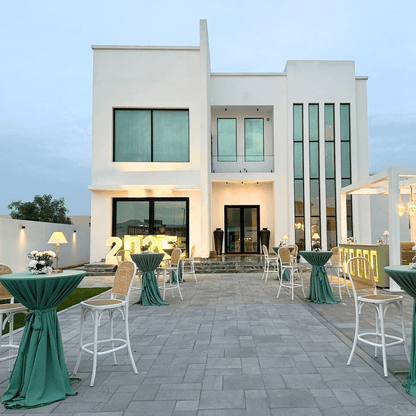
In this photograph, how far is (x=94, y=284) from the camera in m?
9.37

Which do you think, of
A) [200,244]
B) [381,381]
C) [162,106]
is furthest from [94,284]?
[381,381]

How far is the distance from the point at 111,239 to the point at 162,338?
832cm

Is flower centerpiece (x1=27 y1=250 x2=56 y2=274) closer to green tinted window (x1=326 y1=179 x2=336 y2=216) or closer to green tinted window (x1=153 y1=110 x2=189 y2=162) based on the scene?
green tinted window (x1=153 y1=110 x2=189 y2=162)

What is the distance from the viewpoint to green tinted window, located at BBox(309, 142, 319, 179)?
14.3m

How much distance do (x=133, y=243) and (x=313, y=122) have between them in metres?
8.74

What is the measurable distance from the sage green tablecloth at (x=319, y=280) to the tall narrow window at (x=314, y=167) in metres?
8.22

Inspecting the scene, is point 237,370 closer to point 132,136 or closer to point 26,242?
point 26,242

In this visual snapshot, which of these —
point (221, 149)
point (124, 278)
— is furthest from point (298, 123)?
point (124, 278)

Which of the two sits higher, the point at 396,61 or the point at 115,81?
the point at 396,61

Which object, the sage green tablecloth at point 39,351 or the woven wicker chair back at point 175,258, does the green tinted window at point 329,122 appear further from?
the sage green tablecloth at point 39,351

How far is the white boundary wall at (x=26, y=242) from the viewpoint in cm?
857

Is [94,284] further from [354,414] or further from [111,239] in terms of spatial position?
[354,414]

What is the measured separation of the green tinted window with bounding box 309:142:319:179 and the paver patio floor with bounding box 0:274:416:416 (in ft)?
31.9

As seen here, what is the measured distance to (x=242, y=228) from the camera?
51.4 ft
